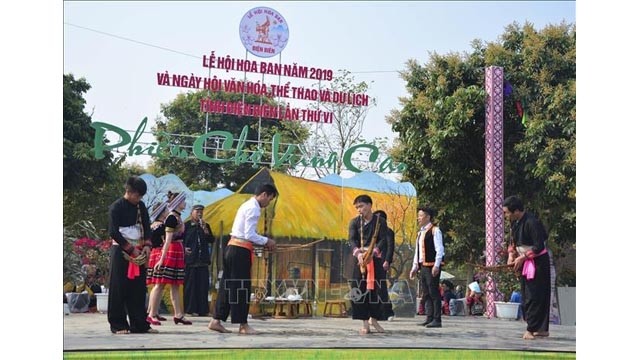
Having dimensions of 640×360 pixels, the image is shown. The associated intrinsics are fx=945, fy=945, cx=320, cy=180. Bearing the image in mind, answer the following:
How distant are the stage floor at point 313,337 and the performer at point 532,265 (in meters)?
0.21

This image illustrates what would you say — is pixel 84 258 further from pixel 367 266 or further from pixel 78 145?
pixel 367 266

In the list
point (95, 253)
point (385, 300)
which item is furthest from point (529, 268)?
point (95, 253)

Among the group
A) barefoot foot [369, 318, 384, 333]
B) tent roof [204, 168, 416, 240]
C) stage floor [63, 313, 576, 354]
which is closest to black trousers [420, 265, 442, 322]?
stage floor [63, 313, 576, 354]

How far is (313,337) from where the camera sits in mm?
8961

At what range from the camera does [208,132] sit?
10.2 m

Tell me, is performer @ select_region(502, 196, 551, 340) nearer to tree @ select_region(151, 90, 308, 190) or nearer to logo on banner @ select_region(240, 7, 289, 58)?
tree @ select_region(151, 90, 308, 190)

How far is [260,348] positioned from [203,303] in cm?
243

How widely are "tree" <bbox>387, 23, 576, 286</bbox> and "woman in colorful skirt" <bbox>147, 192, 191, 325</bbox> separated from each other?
481 centimetres

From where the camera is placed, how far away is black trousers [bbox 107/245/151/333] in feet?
28.5

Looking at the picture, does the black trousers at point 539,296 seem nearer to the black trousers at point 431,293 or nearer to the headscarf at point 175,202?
the black trousers at point 431,293

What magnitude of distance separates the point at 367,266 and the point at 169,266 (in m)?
2.01

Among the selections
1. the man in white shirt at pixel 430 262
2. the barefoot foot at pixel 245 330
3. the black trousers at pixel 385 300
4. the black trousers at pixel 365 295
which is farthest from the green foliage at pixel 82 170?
the man in white shirt at pixel 430 262
